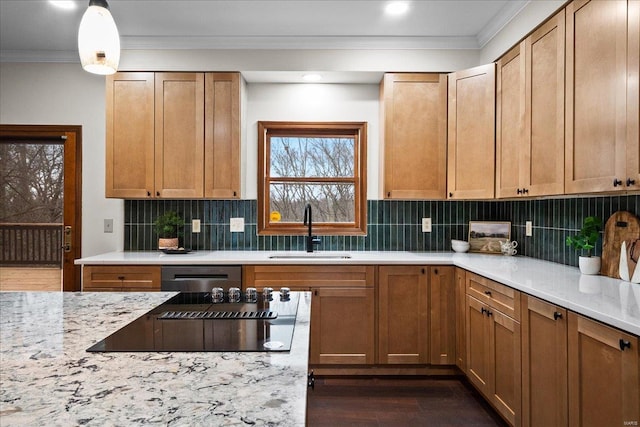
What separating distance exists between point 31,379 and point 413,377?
2732mm

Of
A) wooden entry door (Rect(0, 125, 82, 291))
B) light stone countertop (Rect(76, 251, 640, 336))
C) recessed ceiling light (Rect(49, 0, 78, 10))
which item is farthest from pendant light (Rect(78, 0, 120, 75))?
wooden entry door (Rect(0, 125, 82, 291))

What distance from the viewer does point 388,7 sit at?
2.76 m

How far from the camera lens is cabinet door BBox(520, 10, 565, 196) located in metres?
2.21

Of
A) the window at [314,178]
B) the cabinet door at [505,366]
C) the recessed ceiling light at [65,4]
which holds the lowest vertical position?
the cabinet door at [505,366]

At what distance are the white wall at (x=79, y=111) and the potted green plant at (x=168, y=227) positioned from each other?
0.45 metres

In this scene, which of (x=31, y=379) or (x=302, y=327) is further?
(x=302, y=327)

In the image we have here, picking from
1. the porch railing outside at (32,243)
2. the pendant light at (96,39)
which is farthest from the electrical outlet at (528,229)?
the porch railing outside at (32,243)

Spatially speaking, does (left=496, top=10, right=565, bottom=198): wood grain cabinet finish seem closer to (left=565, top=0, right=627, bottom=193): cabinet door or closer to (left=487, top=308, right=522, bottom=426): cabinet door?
(left=565, top=0, right=627, bottom=193): cabinet door

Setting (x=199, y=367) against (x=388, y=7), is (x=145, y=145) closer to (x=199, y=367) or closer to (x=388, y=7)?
(x=388, y=7)

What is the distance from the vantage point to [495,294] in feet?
7.63

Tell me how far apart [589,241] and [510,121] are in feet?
3.11

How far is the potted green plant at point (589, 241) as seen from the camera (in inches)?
88.0

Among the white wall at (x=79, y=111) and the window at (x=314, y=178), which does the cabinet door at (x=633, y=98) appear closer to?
the window at (x=314, y=178)

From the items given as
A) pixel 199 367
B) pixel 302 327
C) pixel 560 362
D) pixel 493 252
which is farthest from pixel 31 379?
pixel 493 252
